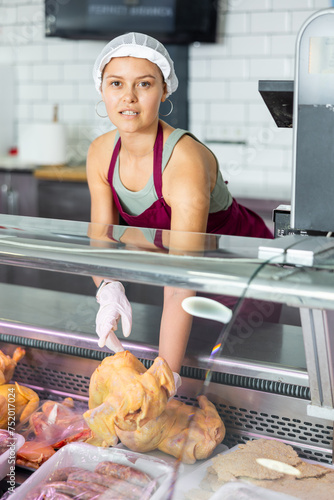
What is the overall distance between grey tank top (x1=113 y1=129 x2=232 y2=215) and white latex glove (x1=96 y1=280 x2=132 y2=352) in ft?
1.56

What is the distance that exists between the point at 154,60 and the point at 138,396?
0.77m

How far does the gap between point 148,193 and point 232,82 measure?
2.48 metres

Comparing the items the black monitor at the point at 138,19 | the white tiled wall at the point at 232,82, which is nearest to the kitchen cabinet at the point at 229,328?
the white tiled wall at the point at 232,82

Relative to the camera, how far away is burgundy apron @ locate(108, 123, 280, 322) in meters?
0.75

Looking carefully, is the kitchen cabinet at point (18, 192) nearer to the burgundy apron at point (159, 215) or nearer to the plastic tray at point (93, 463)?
the burgundy apron at point (159, 215)

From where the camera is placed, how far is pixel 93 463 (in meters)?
0.87

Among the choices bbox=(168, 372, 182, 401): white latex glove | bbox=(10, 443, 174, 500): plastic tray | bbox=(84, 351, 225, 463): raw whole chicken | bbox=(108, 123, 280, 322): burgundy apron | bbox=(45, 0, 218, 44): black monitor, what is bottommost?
bbox=(10, 443, 174, 500): plastic tray

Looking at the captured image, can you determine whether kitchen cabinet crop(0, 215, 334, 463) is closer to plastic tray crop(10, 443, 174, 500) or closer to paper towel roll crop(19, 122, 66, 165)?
plastic tray crop(10, 443, 174, 500)

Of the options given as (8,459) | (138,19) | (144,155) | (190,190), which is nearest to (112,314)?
(8,459)

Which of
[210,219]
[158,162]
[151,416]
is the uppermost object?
[158,162]

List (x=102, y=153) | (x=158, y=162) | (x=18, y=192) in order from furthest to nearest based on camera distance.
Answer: (x=18, y=192) < (x=102, y=153) < (x=158, y=162)

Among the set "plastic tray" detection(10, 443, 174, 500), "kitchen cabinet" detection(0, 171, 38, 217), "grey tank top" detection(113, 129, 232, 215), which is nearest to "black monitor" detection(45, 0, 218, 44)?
"kitchen cabinet" detection(0, 171, 38, 217)

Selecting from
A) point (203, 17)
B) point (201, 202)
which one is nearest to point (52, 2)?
point (203, 17)

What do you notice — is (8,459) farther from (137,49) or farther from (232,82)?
(232,82)
